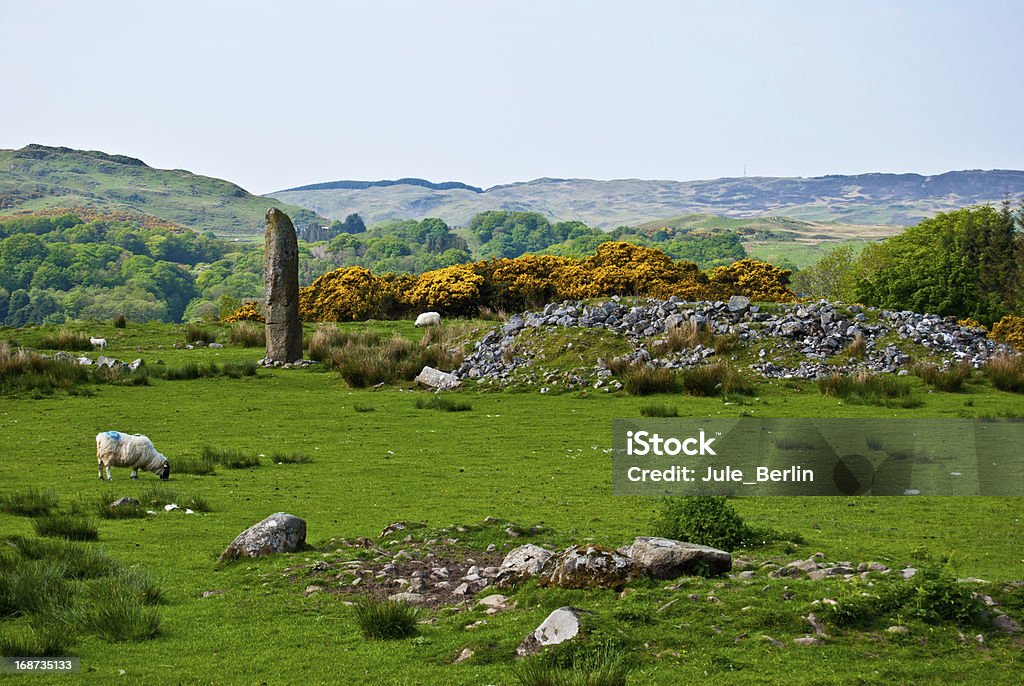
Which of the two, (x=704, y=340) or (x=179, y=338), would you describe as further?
(x=179, y=338)

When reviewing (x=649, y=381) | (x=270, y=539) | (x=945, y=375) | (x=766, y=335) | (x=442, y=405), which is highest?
(x=766, y=335)

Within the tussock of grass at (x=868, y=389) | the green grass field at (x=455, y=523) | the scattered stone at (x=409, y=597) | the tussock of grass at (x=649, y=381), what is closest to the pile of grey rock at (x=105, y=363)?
the green grass field at (x=455, y=523)

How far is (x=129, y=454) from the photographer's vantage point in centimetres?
1346

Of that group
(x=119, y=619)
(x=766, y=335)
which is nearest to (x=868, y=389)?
(x=766, y=335)

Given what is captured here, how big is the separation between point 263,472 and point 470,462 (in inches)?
126

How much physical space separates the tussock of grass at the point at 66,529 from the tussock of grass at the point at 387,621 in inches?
160

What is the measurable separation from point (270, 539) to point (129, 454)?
539cm

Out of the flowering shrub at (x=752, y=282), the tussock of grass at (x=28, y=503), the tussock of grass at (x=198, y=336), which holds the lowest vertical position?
the tussock of grass at (x=198, y=336)

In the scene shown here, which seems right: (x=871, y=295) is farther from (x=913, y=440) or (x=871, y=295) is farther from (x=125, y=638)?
(x=125, y=638)

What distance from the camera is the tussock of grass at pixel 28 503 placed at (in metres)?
10.5

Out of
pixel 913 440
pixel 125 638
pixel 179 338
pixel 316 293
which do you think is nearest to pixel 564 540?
pixel 125 638

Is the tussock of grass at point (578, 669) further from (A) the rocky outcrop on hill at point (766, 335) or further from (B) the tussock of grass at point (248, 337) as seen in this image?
(B) the tussock of grass at point (248, 337)

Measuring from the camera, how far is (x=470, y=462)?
15.1 metres

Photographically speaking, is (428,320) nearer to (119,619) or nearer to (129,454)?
(129,454)
